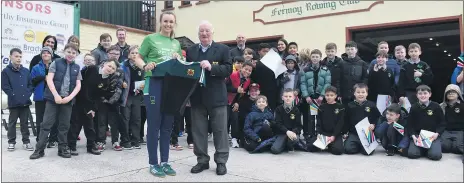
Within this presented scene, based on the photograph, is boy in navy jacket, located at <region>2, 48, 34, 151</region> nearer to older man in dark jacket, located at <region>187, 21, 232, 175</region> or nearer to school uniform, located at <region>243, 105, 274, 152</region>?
older man in dark jacket, located at <region>187, 21, 232, 175</region>

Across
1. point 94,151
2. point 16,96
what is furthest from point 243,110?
point 16,96

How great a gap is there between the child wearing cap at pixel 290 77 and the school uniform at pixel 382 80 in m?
1.09

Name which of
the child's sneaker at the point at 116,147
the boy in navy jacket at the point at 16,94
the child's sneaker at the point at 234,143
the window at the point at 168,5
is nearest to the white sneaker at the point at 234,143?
the child's sneaker at the point at 234,143

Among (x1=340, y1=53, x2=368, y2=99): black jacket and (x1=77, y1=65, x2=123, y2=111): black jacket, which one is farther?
(x1=340, y1=53, x2=368, y2=99): black jacket

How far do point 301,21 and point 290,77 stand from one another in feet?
19.0

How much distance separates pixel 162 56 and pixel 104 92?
1.81m

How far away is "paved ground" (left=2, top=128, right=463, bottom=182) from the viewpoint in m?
3.82

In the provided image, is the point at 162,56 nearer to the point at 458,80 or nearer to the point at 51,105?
the point at 51,105

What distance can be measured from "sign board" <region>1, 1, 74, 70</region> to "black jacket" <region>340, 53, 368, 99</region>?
709cm

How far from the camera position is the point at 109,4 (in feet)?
43.1

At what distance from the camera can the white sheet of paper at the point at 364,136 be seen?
5.16 metres

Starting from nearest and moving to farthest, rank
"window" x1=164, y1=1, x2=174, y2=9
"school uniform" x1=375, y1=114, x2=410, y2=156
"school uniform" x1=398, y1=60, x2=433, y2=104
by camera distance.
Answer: "school uniform" x1=375, y1=114, x2=410, y2=156
"school uniform" x1=398, y1=60, x2=433, y2=104
"window" x1=164, y1=1, x2=174, y2=9

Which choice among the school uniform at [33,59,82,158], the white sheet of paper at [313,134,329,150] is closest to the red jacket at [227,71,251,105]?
the white sheet of paper at [313,134,329,150]

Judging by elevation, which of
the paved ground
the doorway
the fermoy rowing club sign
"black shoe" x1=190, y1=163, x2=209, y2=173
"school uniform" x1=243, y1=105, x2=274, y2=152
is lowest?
the paved ground
